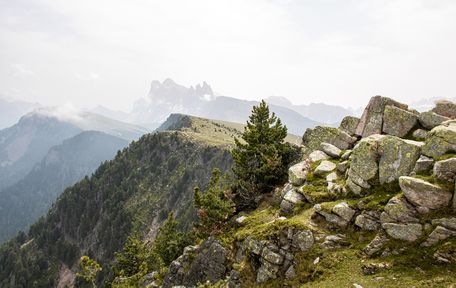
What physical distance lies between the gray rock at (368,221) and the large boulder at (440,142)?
6434 mm

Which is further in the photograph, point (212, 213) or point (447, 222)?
point (212, 213)

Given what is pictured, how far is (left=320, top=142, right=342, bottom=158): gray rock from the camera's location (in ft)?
131

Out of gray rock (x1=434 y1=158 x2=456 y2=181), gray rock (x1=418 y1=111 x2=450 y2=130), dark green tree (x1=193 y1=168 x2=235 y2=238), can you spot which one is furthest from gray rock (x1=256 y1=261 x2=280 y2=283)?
gray rock (x1=418 y1=111 x2=450 y2=130)

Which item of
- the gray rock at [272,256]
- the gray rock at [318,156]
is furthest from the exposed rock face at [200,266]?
the gray rock at [318,156]

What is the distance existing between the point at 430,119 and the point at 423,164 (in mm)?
9919

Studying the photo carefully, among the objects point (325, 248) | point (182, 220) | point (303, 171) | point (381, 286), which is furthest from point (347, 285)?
point (182, 220)

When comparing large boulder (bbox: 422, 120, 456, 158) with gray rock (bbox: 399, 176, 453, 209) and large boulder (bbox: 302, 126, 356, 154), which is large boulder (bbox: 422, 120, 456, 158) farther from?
large boulder (bbox: 302, 126, 356, 154)

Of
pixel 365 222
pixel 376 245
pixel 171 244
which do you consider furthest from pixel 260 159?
pixel 171 244

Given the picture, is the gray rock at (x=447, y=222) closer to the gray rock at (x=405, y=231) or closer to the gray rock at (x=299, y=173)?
the gray rock at (x=405, y=231)

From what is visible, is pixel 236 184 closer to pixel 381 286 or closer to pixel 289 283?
pixel 289 283

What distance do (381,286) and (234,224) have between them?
20.8 metres

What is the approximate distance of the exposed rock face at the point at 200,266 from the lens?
3612 cm

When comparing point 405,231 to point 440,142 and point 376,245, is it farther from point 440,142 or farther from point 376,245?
point 440,142

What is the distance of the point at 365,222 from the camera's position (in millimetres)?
27078
